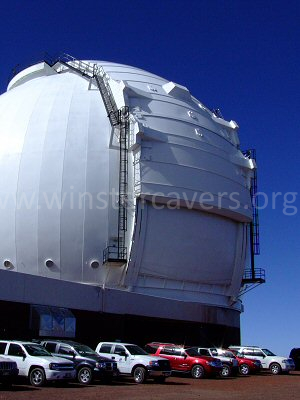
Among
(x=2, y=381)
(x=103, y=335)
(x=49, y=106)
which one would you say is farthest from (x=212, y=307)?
(x=2, y=381)

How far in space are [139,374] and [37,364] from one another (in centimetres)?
388

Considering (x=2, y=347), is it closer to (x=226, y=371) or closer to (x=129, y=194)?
(x=226, y=371)

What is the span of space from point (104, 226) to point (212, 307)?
7.61 metres

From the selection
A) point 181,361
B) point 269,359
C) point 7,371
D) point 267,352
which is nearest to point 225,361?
point 181,361

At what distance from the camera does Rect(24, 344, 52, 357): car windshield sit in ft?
57.6

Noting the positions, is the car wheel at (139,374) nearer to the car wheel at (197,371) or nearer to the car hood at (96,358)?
the car hood at (96,358)

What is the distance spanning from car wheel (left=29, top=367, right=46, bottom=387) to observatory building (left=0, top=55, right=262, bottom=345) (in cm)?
792

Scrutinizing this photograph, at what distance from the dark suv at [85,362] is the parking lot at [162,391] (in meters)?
0.32

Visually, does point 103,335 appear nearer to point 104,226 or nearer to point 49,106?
point 104,226

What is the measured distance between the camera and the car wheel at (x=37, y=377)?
16938 millimetres

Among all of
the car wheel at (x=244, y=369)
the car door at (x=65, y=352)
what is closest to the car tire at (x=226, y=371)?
the car wheel at (x=244, y=369)

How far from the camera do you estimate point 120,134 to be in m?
30.5

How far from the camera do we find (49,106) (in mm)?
31922

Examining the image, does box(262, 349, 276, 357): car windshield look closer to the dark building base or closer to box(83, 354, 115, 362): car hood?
the dark building base
